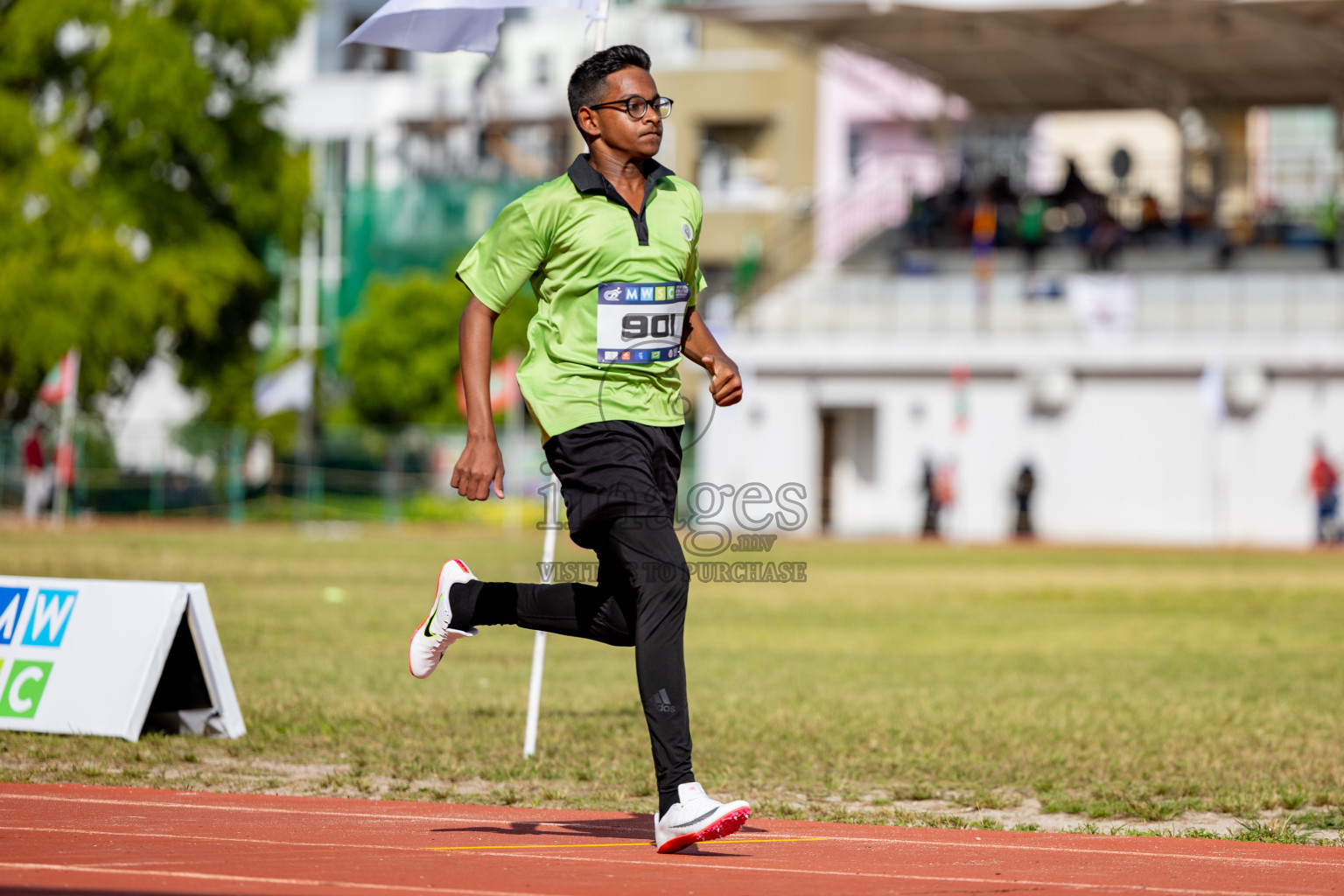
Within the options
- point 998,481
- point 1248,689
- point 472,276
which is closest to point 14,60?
point 998,481

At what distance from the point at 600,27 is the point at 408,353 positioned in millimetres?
41846

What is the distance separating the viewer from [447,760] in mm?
8102

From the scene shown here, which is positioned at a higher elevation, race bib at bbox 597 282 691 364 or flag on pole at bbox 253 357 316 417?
flag on pole at bbox 253 357 316 417

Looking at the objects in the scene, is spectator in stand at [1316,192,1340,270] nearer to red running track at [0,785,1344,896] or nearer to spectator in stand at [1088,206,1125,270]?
spectator in stand at [1088,206,1125,270]

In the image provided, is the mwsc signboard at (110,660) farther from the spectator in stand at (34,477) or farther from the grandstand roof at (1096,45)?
the spectator in stand at (34,477)

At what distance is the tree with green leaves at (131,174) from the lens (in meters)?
38.1

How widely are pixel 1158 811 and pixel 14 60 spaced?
36.6 meters

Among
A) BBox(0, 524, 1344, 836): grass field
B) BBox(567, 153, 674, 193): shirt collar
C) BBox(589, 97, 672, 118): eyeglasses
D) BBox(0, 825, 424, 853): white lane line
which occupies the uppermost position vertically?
BBox(589, 97, 672, 118): eyeglasses

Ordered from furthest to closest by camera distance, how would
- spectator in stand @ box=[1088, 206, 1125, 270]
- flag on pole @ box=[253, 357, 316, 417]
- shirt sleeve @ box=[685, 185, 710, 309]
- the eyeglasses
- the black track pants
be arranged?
spectator in stand @ box=[1088, 206, 1125, 270]
flag on pole @ box=[253, 357, 316, 417]
shirt sleeve @ box=[685, 185, 710, 309]
the eyeglasses
the black track pants

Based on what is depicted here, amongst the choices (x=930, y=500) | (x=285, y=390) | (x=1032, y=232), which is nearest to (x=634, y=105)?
(x=285, y=390)

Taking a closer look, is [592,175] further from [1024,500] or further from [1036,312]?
[1036,312]

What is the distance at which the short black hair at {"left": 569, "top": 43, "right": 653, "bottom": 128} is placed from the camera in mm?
5734

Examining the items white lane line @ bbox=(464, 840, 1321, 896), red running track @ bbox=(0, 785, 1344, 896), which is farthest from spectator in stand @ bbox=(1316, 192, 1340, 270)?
white lane line @ bbox=(464, 840, 1321, 896)

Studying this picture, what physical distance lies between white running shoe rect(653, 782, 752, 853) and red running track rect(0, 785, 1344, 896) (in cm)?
7
